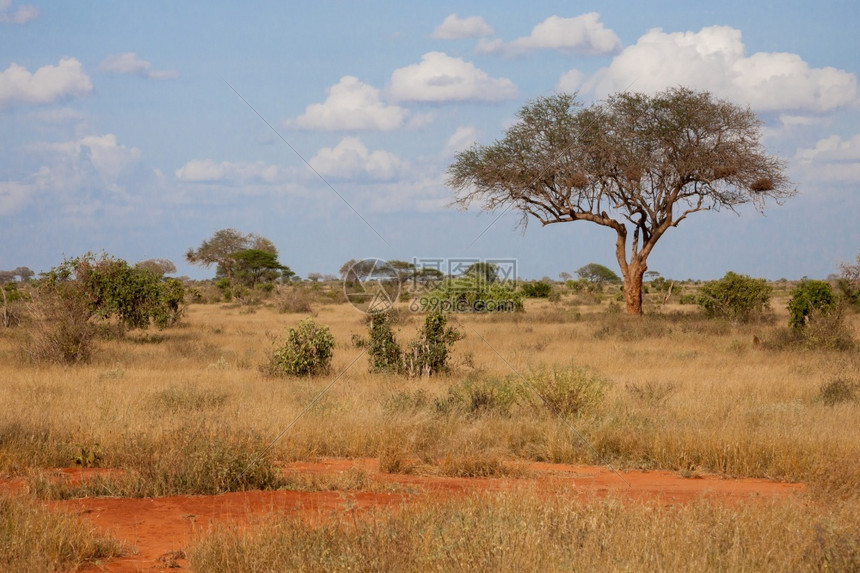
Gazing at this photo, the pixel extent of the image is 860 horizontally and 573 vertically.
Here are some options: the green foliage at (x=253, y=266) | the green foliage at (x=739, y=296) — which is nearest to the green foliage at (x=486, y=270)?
the green foliage at (x=739, y=296)

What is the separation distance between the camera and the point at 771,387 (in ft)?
41.0

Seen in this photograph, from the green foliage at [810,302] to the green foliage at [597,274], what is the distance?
5236cm

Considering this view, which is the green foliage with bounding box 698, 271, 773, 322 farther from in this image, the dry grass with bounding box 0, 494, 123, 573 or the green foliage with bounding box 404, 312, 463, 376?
the dry grass with bounding box 0, 494, 123, 573

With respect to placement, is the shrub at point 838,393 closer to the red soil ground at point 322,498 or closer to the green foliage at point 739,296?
the red soil ground at point 322,498

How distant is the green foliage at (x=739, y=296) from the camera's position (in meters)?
26.0

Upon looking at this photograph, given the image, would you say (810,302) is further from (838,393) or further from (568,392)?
(568,392)

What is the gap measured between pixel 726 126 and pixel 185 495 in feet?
79.4

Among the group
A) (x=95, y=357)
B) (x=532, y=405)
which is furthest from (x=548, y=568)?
(x=95, y=357)

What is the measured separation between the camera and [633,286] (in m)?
27.8

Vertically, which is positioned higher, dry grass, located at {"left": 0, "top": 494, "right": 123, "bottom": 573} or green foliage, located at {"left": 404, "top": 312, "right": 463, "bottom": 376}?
green foliage, located at {"left": 404, "top": 312, "right": 463, "bottom": 376}

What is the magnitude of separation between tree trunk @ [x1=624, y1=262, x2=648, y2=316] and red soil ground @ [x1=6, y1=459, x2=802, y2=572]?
20044mm

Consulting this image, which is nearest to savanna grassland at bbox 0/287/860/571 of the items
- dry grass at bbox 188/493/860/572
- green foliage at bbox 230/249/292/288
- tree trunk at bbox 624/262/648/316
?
dry grass at bbox 188/493/860/572

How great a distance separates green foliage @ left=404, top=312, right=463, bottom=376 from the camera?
48.7 ft

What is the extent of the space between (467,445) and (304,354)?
6.62 metres
